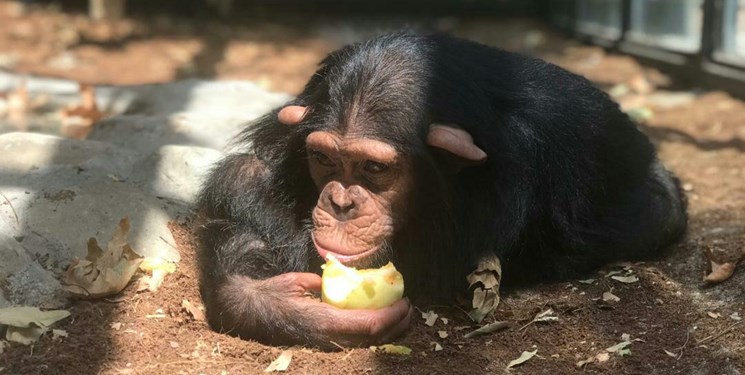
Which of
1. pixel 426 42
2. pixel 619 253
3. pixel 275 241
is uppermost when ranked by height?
pixel 426 42

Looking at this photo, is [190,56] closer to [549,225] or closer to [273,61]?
[273,61]

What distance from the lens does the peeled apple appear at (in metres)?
4.55

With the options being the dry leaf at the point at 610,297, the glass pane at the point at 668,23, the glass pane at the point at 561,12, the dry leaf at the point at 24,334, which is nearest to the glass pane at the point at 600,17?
the glass pane at the point at 561,12

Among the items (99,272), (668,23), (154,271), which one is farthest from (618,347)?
(668,23)

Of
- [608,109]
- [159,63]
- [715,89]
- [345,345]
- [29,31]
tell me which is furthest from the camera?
[29,31]

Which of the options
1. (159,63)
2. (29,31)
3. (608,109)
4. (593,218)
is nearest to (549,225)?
(593,218)

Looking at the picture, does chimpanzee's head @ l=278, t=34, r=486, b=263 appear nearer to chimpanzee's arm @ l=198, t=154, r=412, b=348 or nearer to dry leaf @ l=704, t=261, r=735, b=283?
chimpanzee's arm @ l=198, t=154, r=412, b=348

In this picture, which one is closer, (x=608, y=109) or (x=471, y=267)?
(x=471, y=267)

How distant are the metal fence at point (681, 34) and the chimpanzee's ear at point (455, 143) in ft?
24.2

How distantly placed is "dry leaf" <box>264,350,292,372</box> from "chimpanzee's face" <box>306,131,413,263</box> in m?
0.61

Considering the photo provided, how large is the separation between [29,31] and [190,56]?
3.78 metres

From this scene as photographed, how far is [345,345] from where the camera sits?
4469 mm

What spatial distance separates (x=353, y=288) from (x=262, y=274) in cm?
82

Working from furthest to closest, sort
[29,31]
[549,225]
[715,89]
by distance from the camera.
→ [29,31]
[715,89]
[549,225]
